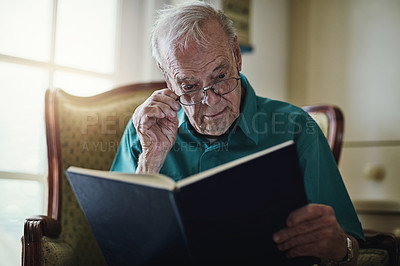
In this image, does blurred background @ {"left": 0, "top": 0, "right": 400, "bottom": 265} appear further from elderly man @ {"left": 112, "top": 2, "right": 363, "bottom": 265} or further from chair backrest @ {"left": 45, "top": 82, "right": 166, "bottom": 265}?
elderly man @ {"left": 112, "top": 2, "right": 363, "bottom": 265}

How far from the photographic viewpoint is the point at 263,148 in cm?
133

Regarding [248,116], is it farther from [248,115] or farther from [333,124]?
[333,124]

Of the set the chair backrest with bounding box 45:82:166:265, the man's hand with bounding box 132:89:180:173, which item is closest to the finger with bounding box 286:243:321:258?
the man's hand with bounding box 132:89:180:173

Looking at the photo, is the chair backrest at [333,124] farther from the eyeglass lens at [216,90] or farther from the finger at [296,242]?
the finger at [296,242]

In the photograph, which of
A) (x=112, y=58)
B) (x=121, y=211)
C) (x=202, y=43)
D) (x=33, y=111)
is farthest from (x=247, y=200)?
(x=112, y=58)

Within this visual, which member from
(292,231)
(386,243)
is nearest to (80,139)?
(292,231)

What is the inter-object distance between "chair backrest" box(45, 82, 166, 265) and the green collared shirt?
0.17 meters

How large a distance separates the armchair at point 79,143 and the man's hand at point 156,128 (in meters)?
0.33

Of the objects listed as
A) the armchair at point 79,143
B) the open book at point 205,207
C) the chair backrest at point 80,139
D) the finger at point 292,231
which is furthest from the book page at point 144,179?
the chair backrest at point 80,139

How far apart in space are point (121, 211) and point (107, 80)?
1361 millimetres

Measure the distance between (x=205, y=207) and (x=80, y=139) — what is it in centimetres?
96

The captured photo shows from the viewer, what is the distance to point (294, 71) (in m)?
2.35

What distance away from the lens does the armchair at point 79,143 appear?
1523 mm

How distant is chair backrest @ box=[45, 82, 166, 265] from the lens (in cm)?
154
